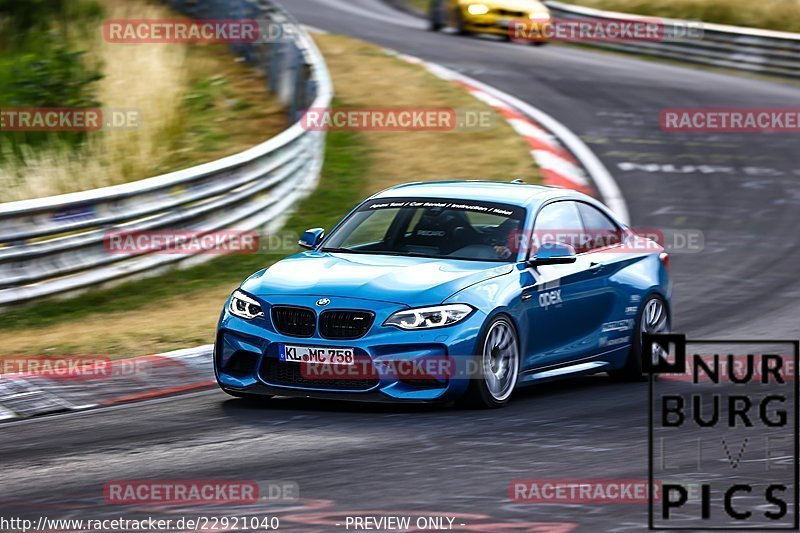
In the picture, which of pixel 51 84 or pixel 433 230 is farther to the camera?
pixel 51 84

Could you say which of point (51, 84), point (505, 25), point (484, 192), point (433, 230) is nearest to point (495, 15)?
point (505, 25)

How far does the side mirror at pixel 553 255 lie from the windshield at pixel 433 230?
0.53ft

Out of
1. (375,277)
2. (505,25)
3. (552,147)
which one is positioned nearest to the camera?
(375,277)

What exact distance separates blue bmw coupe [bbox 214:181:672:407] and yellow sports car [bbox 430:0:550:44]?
19.5 m

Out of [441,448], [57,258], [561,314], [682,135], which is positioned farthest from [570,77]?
[441,448]

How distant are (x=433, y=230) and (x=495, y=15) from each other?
20.8m

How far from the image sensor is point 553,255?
9.38 m

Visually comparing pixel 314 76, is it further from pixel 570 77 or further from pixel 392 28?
pixel 392 28

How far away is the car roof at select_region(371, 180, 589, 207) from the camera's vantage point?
32.6ft

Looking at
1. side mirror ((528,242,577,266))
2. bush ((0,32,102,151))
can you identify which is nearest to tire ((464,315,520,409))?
side mirror ((528,242,577,266))

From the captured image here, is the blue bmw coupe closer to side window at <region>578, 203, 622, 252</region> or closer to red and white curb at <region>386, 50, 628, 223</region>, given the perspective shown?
side window at <region>578, 203, 622, 252</region>

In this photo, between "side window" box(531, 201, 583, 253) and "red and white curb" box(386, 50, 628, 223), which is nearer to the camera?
"side window" box(531, 201, 583, 253)

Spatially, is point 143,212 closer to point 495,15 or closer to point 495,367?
point 495,367

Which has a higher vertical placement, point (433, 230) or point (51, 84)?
point (433, 230)
